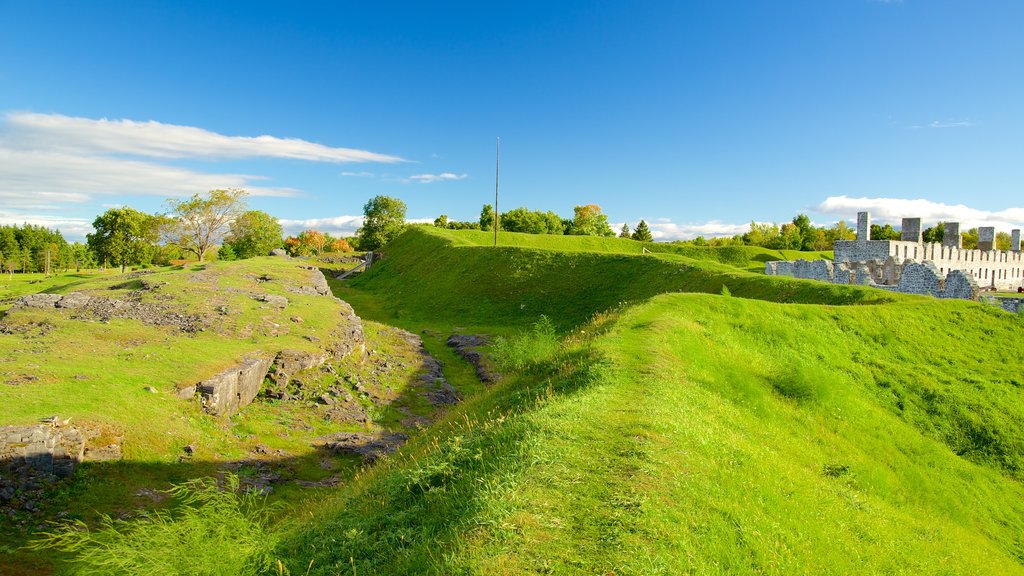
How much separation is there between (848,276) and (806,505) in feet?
133

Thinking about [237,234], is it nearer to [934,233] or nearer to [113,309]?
[113,309]

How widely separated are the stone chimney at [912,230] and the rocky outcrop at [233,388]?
176 feet

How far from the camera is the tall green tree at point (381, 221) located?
9262 cm

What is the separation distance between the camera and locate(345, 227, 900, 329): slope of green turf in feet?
106

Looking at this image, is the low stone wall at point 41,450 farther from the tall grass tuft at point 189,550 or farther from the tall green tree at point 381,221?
the tall green tree at point 381,221

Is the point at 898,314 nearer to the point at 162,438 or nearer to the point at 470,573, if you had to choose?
the point at 470,573

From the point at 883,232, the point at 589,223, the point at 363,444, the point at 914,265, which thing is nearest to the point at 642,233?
the point at 589,223

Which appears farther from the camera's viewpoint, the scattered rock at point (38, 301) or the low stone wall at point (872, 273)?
the low stone wall at point (872, 273)

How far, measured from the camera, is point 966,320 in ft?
75.4

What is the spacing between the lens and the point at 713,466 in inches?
344

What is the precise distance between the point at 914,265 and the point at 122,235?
278ft

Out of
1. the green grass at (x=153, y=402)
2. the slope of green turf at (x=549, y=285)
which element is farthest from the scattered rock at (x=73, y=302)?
the slope of green turf at (x=549, y=285)

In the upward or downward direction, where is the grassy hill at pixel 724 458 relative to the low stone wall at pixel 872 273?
downward

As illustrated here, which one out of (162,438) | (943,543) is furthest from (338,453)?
(943,543)
